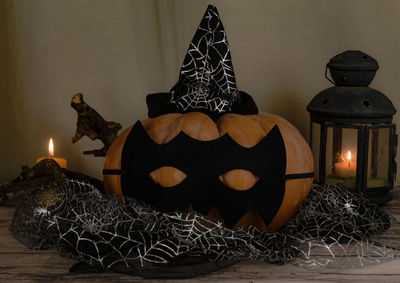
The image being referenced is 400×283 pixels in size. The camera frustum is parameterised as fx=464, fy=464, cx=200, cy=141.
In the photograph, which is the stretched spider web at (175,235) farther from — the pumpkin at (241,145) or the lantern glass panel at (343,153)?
the lantern glass panel at (343,153)

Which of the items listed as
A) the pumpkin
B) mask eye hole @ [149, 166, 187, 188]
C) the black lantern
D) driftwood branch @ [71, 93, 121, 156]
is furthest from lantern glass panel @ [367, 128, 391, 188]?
driftwood branch @ [71, 93, 121, 156]

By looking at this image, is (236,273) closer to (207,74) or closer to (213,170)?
(213,170)

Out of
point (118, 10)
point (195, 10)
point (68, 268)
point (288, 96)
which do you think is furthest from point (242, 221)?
point (118, 10)

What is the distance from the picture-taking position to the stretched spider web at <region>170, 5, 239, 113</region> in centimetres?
95

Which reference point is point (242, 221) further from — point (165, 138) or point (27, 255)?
point (27, 255)

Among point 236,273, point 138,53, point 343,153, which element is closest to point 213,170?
point 236,273

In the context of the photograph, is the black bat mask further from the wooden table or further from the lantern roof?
the lantern roof

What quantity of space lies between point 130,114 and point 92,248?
734 millimetres

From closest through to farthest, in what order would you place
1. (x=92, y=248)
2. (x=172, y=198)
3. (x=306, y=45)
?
(x=92, y=248)
(x=172, y=198)
(x=306, y=45)

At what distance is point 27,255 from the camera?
830 mm

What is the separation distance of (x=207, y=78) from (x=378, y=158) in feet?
1.52

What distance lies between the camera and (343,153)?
1.08 meters

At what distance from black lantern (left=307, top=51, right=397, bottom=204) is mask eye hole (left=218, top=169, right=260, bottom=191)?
34cm

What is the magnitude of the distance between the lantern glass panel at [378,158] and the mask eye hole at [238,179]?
39 centimetres
